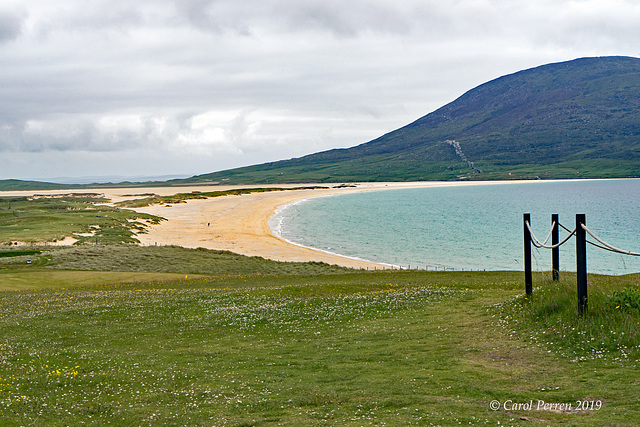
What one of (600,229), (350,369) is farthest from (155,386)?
(600,229)

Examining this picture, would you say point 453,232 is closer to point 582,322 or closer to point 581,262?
point 582,322

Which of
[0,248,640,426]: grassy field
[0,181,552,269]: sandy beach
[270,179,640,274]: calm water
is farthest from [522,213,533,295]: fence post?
[0,181,552,269]: sandy beach

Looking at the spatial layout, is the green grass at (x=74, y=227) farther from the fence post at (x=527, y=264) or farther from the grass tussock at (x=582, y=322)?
the grass tussock at (x=582, y=322)

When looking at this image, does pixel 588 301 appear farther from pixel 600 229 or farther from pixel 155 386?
pixel 600 229

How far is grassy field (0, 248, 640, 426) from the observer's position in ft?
35.6

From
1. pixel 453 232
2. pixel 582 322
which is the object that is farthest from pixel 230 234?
pixel 582 322

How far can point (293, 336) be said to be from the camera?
1950 cm

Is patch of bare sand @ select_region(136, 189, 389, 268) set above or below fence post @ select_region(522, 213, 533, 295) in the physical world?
below

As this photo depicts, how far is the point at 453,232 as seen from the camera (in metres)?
103

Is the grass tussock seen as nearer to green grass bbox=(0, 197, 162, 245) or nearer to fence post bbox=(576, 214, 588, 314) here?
fence post bbox=(576, 214, 588, 314)

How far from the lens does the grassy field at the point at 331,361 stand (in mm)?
10859

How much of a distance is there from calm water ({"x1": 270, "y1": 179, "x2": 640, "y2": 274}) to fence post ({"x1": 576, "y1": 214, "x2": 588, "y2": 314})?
4231 cm

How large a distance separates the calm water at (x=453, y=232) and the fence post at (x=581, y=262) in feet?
139

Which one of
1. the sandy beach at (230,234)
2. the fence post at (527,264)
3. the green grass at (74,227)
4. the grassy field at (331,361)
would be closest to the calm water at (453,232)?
the sandy beach at (230,234)
